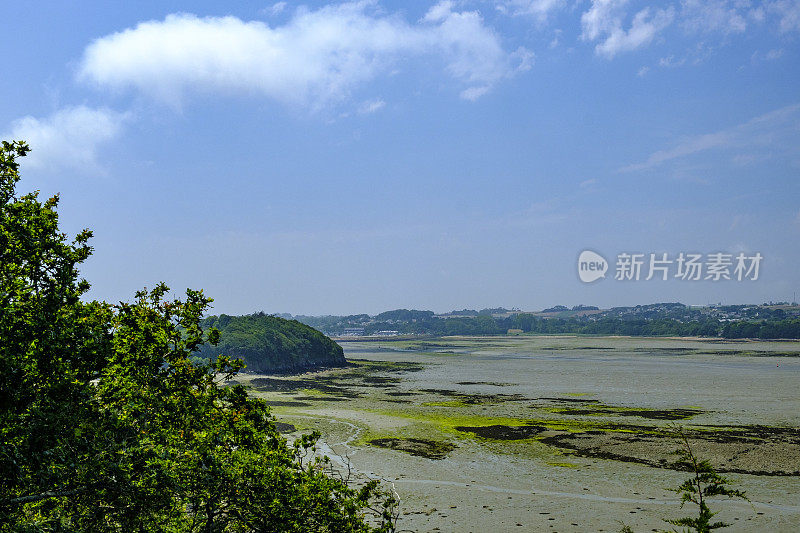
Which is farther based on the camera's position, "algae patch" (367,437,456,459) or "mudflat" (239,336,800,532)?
"algae patch" (367,437,456,459)

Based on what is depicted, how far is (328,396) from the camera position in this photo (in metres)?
71.4

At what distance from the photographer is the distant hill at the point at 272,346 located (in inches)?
3964

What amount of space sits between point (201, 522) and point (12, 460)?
153 inches

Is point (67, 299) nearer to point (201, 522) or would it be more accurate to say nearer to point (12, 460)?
point (12, 460)

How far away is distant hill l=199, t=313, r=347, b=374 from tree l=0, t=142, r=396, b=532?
80981 mm

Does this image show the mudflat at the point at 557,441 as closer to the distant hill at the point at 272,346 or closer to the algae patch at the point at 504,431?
the algae patch at the point at 504,431

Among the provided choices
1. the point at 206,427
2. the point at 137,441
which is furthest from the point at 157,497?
the point at 206,427

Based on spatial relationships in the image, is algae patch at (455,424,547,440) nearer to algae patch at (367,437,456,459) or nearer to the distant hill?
algae patch at (367,437,456,459)

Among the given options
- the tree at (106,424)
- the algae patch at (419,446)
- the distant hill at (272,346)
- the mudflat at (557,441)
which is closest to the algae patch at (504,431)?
the mudflat at (557,441)

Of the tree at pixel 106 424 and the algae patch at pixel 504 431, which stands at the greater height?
the tree at pixel 106 424

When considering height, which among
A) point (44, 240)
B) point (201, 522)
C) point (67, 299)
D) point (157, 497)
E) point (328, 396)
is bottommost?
point (328, 396)

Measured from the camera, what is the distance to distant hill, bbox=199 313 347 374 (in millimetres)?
100688

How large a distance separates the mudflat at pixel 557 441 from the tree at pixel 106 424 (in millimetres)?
8521

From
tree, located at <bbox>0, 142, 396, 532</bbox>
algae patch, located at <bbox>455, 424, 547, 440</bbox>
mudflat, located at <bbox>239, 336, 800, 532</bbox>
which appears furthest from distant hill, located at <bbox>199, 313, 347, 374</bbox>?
tree, located at <bbox>0, 142, 396, 532</bbox>
